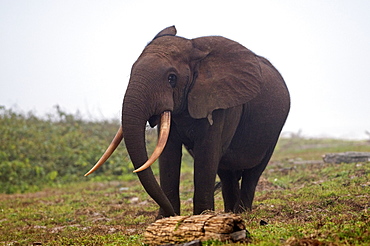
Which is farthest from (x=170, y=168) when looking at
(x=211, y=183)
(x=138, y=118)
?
(x=138, y=118)

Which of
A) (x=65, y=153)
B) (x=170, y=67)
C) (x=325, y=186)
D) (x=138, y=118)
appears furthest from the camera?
(x=65, y=153)

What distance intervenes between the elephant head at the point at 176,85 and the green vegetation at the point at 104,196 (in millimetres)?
1329

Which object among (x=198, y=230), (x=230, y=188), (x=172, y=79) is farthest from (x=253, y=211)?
(x=198, y=230)

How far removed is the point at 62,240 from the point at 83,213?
4.36 m

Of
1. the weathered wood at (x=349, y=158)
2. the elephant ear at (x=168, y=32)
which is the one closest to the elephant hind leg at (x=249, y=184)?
the elephant ear at (x=168, y=32)

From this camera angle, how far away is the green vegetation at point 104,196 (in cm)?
649

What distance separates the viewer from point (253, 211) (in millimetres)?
9414

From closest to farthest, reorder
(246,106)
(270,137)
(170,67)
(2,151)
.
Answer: (170,67) < (246,106) < (270,137) < (2,151)

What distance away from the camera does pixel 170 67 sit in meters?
7.42

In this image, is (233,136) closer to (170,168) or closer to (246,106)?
(246,106)

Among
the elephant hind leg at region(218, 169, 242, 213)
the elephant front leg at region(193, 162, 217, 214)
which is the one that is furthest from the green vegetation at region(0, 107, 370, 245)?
the elephant front leg at region(193, 162, 217, 214)

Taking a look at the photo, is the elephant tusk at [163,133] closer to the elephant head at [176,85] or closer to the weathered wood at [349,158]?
the elephant head at [176,85]

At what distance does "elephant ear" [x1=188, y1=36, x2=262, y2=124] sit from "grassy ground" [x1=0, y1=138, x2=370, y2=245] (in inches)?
74.3

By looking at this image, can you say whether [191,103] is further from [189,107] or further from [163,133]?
[163,133]
